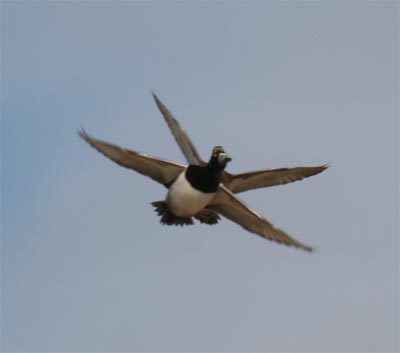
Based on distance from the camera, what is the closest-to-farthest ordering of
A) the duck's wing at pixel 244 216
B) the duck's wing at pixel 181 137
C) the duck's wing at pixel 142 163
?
the duck's wing at pixel 142 163, the duck's wing at pixel 244 216, the duck's wing at pixel 181 137

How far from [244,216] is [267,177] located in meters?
1.09

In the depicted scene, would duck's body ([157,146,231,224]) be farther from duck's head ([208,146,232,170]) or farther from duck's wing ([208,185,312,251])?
duck's wing ([208,185,312,251])

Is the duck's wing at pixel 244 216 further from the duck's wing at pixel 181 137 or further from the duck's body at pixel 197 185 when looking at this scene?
the duck's wing at pixel 181 137

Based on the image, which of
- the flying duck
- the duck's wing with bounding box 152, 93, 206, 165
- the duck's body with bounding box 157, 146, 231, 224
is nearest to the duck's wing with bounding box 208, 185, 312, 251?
the flying duck

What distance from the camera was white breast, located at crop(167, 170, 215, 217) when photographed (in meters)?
29.1

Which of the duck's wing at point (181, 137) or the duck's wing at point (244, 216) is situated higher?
the duck's wing at point (181, 137)

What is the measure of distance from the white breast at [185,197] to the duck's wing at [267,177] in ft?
3.20

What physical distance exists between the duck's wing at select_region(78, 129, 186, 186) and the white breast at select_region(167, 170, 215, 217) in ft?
0.88

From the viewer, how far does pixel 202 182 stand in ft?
95.5

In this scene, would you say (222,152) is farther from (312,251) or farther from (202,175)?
(312,251)

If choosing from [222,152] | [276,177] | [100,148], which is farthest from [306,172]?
[100,148]

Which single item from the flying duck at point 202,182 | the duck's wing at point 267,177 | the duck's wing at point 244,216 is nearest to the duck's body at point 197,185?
the flying duck at point 202,182

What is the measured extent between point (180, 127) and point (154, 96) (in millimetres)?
1039

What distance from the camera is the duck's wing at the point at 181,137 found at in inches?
1177
